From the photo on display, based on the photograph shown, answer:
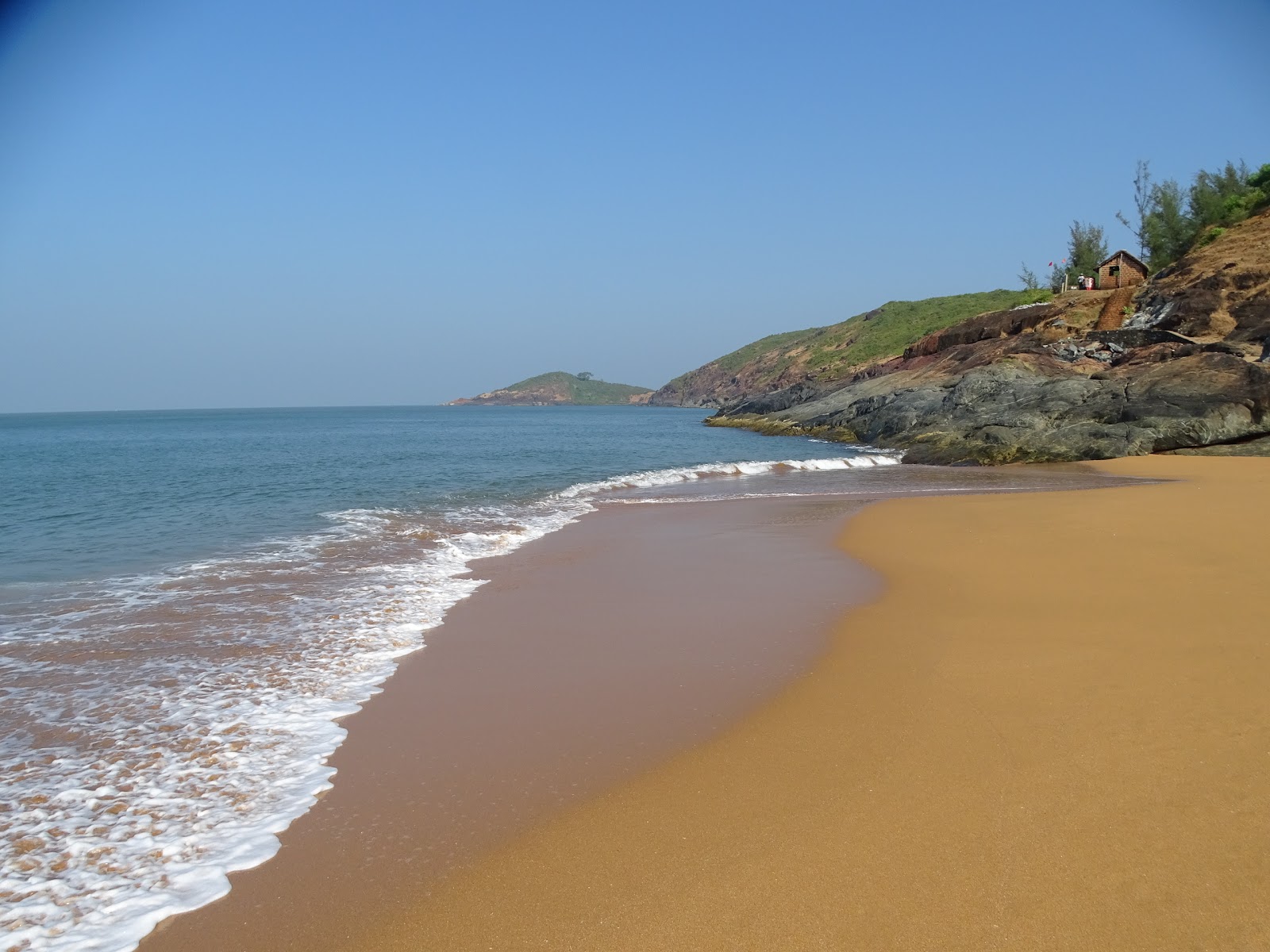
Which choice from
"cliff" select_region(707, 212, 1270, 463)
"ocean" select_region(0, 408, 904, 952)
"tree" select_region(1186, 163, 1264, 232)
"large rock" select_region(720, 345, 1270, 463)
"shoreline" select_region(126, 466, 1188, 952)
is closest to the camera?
"shoreline" select_region(126, 466, 1188, 952)

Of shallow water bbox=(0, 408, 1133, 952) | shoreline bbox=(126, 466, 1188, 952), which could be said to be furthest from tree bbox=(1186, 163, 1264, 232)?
shoreline bbox=(126, 466, 1188, 952)

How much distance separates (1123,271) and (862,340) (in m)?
39.7

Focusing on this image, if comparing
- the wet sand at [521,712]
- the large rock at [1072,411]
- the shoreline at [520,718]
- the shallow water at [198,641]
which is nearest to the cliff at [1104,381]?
the large rock at [1072,411]

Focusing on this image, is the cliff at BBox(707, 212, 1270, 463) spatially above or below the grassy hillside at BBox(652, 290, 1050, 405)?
below

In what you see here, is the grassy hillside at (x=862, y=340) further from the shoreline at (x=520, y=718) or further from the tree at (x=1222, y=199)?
the shoreline at (x=520, y=718)

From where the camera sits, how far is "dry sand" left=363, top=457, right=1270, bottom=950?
3002mm

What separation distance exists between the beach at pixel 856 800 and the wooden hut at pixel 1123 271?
4175 cm

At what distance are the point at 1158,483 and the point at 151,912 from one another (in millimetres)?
18958

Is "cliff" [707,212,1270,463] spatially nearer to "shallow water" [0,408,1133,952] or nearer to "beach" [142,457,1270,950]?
"shallow water" [0,408,1133,952]

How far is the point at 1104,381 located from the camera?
28.1 metres

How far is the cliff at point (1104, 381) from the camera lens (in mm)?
23062

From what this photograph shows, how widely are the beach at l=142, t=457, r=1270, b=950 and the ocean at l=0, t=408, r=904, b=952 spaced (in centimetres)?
39

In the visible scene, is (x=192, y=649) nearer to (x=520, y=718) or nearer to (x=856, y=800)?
(x=520, y=718)

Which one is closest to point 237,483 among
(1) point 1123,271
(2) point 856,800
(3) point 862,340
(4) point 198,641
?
(4) point 198,641
